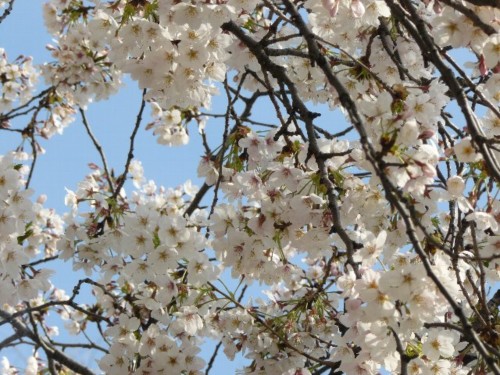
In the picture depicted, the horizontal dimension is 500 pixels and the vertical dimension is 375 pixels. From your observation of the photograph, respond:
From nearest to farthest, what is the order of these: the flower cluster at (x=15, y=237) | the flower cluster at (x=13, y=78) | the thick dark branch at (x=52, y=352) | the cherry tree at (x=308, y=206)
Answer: the cherry tree at (x=308, y=206) < the flower cluster at (x=15, y=237) < the thick dark branch at (x=52, y=352) < the flower cluster at (x=13, y=78)

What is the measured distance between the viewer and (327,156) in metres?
2.44

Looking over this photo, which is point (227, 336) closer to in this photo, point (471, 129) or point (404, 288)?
point (404, 288)

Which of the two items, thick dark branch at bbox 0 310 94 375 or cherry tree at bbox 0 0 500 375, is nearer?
cherry tree at bbox 0 0 500 375

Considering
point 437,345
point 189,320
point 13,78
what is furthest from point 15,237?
point 13,78

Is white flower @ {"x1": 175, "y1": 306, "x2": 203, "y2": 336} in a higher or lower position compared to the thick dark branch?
lower

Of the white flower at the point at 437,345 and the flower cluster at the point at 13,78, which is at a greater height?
the flower cluster at the point at 13,78

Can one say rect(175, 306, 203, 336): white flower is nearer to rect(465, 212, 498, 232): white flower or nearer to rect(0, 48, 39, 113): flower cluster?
rect(465, 212, 498, 232): white flower

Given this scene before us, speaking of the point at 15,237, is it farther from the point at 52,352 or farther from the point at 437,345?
the point at 437,345

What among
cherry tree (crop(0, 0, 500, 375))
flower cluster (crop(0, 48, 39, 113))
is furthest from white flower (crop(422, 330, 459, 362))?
flower cluster (crop(0, 48, 39, 113))

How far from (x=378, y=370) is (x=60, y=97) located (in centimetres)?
388

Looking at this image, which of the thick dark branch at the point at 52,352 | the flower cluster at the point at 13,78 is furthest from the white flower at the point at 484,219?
the flower cluster at the point at 13,78

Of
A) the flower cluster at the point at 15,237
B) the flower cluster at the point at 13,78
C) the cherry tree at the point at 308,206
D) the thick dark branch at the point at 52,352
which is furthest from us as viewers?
the flower cluster at the point at 13,78

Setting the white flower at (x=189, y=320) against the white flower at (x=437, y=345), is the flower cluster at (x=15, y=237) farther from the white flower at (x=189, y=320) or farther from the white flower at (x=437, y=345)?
the white flower at (x=437, y=345)

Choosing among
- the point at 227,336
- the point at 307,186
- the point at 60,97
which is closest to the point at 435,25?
the point at 307,186
